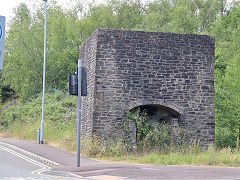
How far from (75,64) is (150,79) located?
20558 mm

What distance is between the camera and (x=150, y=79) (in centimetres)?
1734

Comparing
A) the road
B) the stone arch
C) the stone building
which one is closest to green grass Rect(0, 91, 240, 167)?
the stone building

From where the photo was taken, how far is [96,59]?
17.1 meters

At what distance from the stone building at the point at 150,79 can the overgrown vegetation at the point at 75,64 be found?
0.92 metres

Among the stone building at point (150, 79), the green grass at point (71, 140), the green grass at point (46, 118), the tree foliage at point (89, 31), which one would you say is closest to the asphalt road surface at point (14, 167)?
the green grass at point (71, 140)

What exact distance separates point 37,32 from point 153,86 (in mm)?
21621

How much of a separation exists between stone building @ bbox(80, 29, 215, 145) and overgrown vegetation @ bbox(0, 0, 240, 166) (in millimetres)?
924

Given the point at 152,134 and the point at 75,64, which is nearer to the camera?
the point at 152,134

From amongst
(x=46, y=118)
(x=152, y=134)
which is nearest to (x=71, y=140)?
(x=152, y=134)

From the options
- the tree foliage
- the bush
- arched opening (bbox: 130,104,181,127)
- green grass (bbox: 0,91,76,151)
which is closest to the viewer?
the bush

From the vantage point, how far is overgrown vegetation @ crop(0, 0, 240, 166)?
17344mm

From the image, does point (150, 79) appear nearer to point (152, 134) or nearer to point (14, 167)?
point (152, 134)

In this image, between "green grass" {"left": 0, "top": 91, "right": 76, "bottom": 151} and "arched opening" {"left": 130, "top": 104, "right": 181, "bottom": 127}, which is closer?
"arched opening" {"left": 130, "top": 104, "right": 181, "bottom": 127}

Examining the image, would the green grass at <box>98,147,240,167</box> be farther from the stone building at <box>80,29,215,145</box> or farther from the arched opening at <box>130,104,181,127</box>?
the arched opening at <box>130,104,181,127</box>
